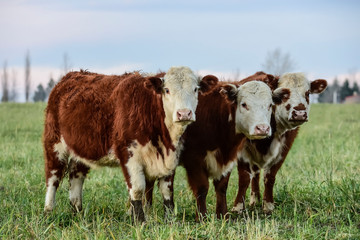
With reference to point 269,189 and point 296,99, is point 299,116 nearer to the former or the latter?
point 296,99

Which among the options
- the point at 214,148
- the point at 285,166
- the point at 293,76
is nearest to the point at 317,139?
the point at 285,166

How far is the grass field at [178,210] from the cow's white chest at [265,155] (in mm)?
593

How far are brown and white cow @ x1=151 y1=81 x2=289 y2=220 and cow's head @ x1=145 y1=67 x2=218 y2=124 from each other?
0.65 metres

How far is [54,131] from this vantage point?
7145mm

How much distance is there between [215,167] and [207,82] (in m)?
1.21

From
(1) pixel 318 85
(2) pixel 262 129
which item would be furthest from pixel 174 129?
(1) pixel 318 85

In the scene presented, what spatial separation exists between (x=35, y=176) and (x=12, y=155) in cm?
265

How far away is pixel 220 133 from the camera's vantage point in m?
6.61

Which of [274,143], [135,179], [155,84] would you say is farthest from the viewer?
[274,143]

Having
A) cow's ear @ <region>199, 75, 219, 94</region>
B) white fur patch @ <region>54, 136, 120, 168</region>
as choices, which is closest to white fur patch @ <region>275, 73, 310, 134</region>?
cow's ear @ <region>199, 75, 219, 94</region>

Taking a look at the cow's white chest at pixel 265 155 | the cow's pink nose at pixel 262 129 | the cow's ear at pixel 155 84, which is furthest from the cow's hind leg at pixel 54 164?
the cow's pink nose at pixel 262 129

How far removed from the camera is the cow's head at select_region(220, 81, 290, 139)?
243 inches

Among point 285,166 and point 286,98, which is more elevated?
point 286,98

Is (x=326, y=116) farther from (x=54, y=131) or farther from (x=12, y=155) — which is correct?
(x=54, y=131)
